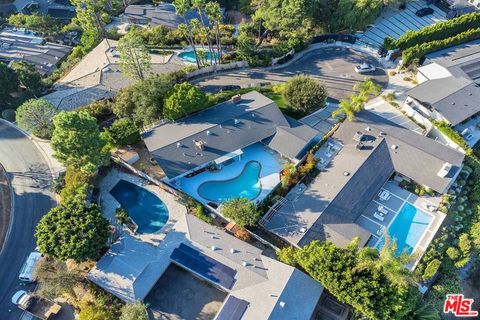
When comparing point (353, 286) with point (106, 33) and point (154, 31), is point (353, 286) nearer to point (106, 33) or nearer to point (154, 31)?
point (154, 31)

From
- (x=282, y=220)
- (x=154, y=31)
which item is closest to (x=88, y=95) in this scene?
(x=154, y=31)

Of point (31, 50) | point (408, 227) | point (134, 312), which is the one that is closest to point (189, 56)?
point (31, 50)

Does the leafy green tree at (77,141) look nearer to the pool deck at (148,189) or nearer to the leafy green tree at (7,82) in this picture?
the pool deck at (148,189)

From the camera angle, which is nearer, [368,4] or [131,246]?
[131,246]

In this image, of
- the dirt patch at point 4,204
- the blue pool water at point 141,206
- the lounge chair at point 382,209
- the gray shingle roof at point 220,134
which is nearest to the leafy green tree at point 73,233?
the blue pool water at point 141,206

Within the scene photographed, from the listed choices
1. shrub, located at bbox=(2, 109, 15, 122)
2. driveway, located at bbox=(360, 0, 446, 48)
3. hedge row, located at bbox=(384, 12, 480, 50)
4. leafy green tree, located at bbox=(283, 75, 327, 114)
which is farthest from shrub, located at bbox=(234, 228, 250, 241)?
driveway, located at bbox=(360, 0, 446, 48)

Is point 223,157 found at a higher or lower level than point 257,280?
higher
